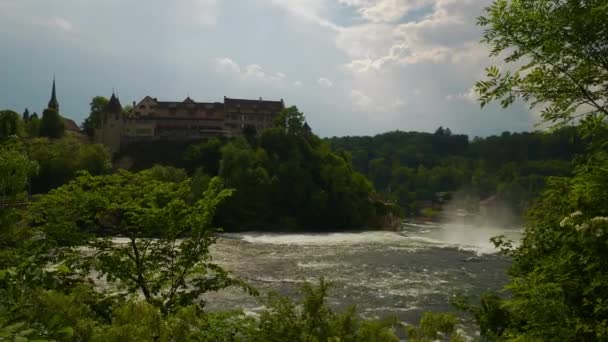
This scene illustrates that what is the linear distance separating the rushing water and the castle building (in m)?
58.2

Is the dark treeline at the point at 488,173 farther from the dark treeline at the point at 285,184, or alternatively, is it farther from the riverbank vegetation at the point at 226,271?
the riverbank vegetation at the point at 226,271

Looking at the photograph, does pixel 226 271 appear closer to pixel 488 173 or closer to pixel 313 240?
pixel 313 240

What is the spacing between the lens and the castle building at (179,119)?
4053 inches

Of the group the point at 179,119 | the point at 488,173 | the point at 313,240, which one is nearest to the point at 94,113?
the point at 179,119

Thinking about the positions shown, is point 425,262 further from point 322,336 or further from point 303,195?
point 303,195

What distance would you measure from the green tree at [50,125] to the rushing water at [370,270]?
5705 centimetres

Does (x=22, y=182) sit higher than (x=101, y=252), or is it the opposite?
(x=22, y=182)

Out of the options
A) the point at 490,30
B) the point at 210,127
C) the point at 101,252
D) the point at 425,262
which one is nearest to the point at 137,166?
the point at 210,127

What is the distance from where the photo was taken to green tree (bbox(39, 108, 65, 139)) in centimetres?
9212

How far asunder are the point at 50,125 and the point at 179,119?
27.7 metres

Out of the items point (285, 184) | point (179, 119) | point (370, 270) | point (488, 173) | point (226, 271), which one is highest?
point (179, 119)

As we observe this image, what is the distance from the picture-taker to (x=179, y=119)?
362 feet

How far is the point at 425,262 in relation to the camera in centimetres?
4031

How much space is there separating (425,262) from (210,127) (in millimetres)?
81791
